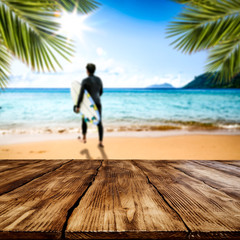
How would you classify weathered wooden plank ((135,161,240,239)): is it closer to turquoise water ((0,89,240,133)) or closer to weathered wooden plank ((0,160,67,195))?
weathered wooden plank ((0,160,67,195))

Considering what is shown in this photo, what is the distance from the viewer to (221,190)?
0.67 m

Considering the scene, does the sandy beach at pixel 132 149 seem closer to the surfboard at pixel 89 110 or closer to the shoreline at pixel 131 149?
the shoreline at pixel 131 149

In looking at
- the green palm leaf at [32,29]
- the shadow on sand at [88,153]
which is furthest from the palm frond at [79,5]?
the shadow on sand at [88,153]

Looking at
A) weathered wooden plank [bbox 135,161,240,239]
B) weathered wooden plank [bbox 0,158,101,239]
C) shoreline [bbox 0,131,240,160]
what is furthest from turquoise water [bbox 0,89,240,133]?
shoreline [bbox 0,131,240,160]

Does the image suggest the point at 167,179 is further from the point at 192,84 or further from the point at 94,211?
the point at 192,84

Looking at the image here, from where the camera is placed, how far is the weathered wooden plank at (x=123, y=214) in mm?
421

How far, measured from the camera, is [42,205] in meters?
0.54

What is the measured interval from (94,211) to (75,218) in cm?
5

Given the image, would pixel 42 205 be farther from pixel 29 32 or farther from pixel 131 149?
pixel 131 149

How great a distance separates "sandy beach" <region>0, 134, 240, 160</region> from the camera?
12.5 feet

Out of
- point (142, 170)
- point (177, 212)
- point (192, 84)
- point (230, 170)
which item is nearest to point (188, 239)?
point (177, 212)

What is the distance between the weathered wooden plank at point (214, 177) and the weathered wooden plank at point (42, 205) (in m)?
0.45

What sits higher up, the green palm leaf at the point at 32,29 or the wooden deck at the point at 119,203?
the green palm leaf at the point at 32,29

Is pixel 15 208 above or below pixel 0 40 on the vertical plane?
below
